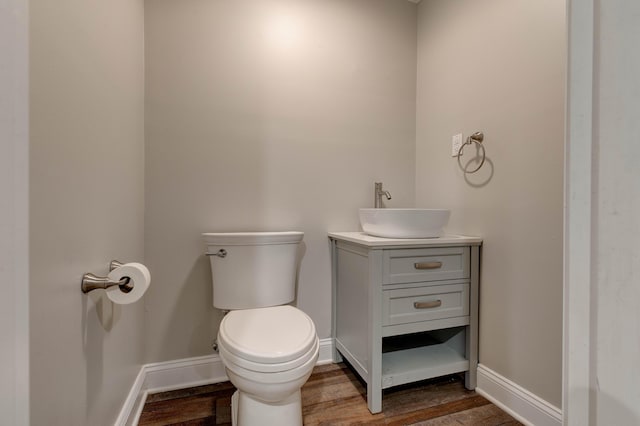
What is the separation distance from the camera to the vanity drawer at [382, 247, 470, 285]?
1314 millimetres

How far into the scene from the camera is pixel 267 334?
109 cm

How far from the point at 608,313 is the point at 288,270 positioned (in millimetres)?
1248

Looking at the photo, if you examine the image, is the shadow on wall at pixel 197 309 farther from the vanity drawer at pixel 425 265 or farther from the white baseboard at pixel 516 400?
the white baseboard at pixel 516 400

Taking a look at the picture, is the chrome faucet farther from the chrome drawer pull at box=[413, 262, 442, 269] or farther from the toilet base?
the toilet base

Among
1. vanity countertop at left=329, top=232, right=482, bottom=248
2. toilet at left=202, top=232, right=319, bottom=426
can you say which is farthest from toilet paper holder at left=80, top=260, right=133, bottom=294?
vanity countertop at left=329, top=232, right=482, bottom=248

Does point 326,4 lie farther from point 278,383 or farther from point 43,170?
point 278,383

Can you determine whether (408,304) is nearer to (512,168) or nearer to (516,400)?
(516,400)

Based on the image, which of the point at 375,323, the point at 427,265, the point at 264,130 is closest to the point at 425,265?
the point at 427,265

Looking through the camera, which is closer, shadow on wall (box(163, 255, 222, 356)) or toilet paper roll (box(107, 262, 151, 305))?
toilet paper roll (box(107, 262, 151, 305))

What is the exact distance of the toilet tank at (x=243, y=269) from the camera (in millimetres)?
1394

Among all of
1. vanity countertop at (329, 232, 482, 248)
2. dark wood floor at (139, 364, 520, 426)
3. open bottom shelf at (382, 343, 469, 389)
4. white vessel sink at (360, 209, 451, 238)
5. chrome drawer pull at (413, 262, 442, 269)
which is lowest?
dark wood floor at (139, 364, 520, 426)

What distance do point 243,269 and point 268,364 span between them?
0.55m

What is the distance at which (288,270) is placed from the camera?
1.49 meters

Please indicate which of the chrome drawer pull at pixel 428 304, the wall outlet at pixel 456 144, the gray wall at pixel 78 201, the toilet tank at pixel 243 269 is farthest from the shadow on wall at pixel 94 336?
the wall outlet at pixel 456 144
